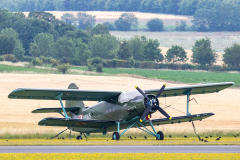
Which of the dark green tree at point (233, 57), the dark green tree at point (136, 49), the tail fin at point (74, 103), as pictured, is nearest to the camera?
the tail fin at point (74, 103)

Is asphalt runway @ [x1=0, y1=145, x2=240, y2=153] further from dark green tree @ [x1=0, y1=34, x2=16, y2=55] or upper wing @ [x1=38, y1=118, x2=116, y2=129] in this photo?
dark green tree @ [x1=0, y1=34, x2=16, y2=55]

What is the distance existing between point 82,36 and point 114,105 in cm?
15088

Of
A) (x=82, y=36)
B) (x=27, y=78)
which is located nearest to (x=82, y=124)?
(x=27, y=78)

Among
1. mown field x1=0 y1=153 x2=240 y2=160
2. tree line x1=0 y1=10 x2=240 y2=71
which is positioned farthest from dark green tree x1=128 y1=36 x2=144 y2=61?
mown field x1=0 y1=153 x2=240 y2=160

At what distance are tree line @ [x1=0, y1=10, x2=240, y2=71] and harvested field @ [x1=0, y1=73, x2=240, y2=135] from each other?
39.4 meters

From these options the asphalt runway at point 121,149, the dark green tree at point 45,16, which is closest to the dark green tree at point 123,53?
the dark green tree at point 45,16

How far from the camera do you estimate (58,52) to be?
145875 millimetres

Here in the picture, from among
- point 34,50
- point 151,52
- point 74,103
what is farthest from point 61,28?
point 74,103

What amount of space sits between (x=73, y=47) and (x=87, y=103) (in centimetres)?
9425

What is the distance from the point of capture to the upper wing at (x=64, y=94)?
19375mm

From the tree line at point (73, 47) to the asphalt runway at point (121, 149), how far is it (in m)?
93.5

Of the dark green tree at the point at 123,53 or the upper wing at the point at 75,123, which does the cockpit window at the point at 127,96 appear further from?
the dark green tree at the point at 123,53

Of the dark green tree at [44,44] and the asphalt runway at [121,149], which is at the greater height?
the dark green tree at [44,44]

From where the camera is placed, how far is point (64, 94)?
20.8 meters
